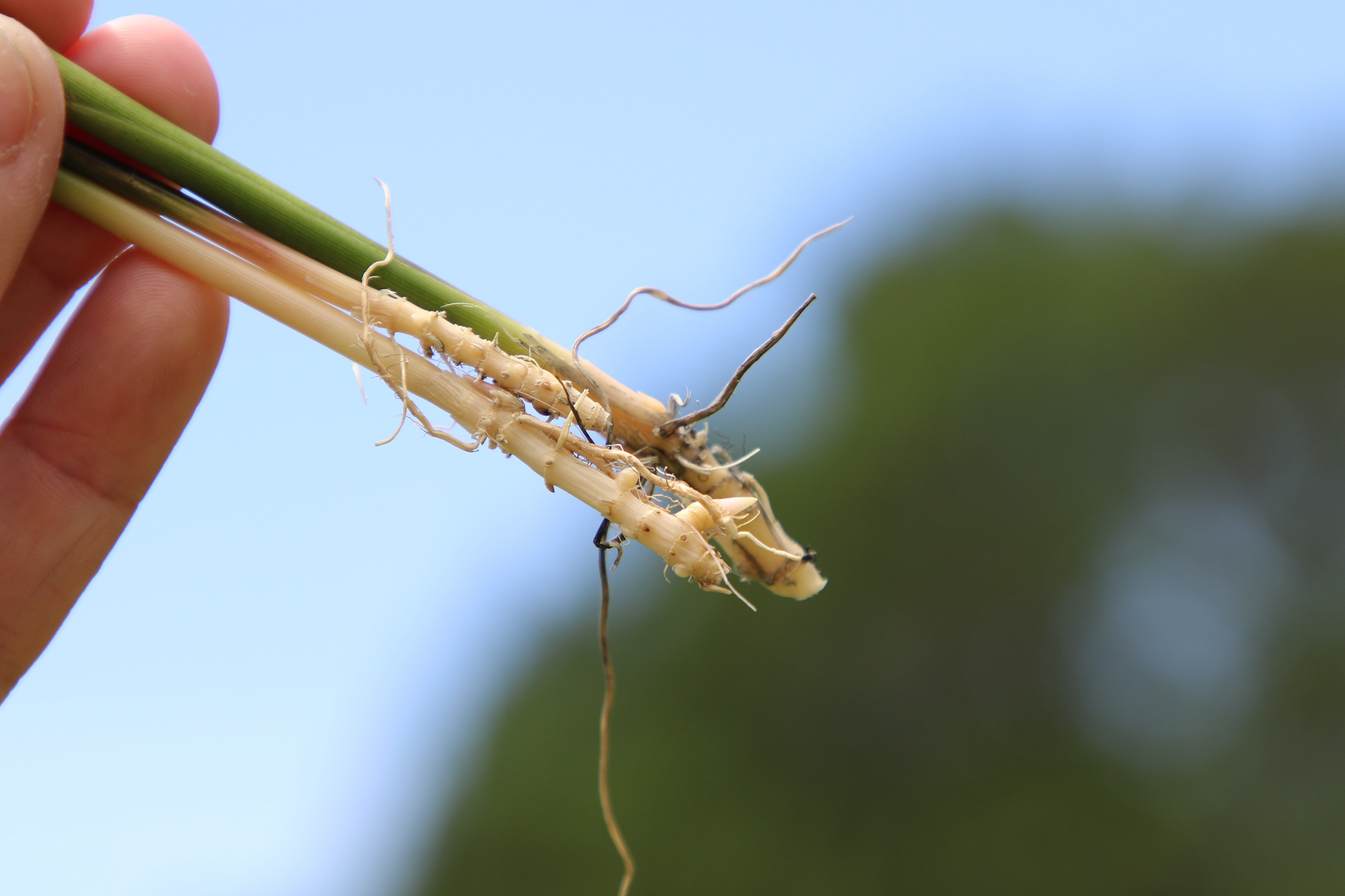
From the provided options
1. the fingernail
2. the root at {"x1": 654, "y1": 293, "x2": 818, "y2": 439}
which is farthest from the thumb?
the root at {"x1": 654, "y1": 293, "x2": 818, "y2": 439}

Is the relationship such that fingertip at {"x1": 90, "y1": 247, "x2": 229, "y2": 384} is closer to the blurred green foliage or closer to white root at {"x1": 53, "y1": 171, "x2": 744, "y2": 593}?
white root at {"x1": 53, "y1": 171, "x2": 744, "y2": 593}

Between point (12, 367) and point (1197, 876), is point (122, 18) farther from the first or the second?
point (1197, 876)

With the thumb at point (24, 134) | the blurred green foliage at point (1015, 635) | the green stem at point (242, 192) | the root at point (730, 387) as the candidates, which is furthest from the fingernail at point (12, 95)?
the blurred green foliage at point (1015, 635)

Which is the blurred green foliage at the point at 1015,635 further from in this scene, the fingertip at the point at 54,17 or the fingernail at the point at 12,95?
the fingernail at the point at 12,95

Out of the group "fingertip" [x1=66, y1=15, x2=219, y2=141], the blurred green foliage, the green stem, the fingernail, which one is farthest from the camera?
the blurred green foliage

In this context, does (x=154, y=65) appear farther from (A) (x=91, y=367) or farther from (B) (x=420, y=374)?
(B) (x=420, y=374)
